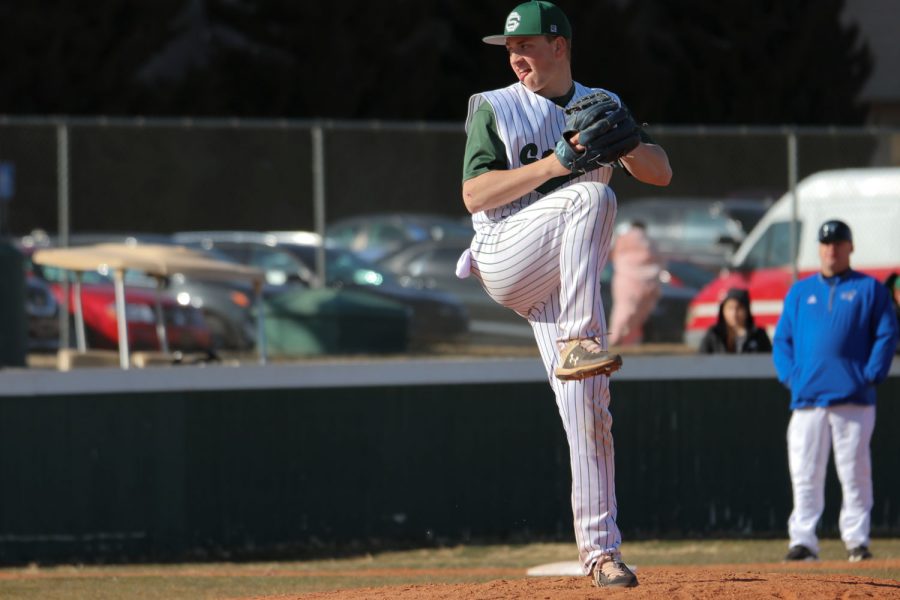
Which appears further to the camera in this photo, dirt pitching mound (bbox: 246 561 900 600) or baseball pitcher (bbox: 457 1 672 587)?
dirt pitching mound (bbox: 246 561 900 600)

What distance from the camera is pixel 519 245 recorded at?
580 cm

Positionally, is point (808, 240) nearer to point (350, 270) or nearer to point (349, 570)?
point (350, 270)

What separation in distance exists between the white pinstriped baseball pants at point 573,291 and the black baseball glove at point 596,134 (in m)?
0.17

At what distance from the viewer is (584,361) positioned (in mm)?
5602

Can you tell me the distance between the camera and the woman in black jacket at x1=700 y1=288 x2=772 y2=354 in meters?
11.9

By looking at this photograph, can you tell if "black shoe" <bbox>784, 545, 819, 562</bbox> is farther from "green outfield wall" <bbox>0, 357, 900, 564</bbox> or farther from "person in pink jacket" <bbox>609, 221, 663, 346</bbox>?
"person in pink jacket" <bbox>609, 221, 663, 346</bbox>

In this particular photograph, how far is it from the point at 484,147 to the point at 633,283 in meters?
9.03

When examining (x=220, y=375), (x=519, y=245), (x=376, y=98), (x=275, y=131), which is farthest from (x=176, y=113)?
(x=519, y=245)

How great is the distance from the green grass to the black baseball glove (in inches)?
145

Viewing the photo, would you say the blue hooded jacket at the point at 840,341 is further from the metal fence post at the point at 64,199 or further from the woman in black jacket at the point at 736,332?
the metal fence post at the point at 64,199

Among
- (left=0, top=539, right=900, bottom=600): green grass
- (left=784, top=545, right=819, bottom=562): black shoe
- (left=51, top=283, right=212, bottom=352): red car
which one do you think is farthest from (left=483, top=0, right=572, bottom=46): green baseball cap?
(left=51, top=283, right=212, bottom=352): red car

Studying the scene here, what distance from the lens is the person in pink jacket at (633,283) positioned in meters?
14.4

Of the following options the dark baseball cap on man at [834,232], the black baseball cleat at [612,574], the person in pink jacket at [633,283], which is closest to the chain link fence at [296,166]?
the person in pink jacket at [633,283]

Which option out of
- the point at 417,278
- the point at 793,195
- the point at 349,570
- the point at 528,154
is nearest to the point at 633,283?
the point at 793,195
